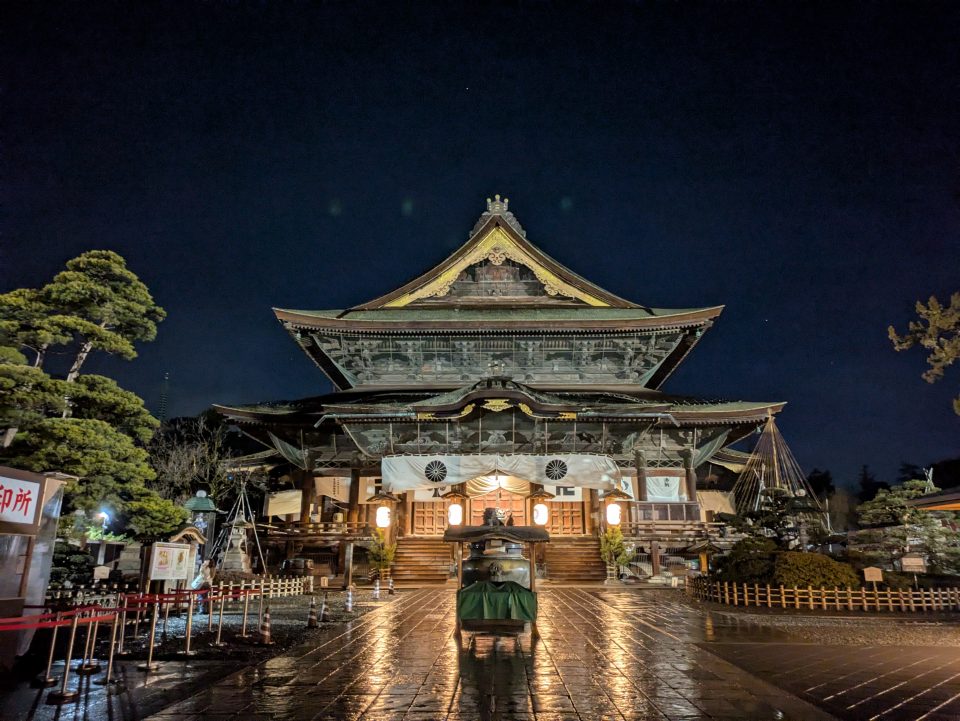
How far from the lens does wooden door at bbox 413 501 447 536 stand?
91.4 feet

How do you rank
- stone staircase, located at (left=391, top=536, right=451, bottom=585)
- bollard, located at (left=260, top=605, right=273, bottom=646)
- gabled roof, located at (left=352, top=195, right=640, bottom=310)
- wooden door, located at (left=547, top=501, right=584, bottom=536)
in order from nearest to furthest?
bollard, located at (left=260, top=605, right=273, bottom=646) < stone staircase, located at (left=391, top=536, right=451, bottom=585) < wooden door, located at (left=547, top=501, right=584, bottom=536) < gabled roof, located at (left=352, top=195, right=640, bottom=310)

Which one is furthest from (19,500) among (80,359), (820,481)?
(820,481)

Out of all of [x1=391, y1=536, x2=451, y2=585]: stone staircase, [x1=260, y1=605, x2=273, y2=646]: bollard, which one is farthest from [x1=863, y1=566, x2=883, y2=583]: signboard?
[x1=260, y1=605, x2=273, y2=646]: bollard

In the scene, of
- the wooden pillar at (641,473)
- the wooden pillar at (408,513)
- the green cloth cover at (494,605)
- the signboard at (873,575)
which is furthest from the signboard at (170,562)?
the wooden pillar at (641,473)

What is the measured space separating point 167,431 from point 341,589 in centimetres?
2765

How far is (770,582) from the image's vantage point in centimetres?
1666

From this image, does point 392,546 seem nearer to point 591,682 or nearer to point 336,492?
point 336,492

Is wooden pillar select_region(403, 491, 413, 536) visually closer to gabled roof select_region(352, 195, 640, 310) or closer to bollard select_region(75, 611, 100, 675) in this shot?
gabled roof select_region(352, 195, 640, 310)

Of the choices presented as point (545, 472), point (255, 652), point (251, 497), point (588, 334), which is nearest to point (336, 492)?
point (251, 497)

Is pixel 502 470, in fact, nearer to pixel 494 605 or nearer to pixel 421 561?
pixel 421 561

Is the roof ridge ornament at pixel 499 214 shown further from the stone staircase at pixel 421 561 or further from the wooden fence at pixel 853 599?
the wooden fence at pixel 853 599

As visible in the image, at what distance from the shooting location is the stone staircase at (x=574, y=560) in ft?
77.7

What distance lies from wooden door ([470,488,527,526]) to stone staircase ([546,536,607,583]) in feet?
9.62

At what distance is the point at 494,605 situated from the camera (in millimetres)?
10508
